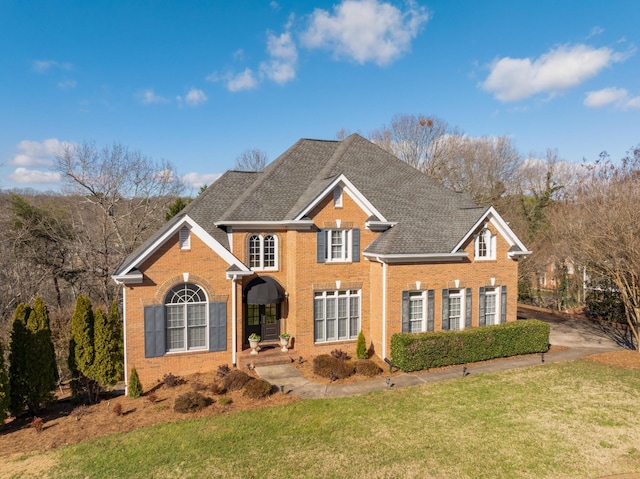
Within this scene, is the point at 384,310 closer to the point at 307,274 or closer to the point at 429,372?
the point at 429,372

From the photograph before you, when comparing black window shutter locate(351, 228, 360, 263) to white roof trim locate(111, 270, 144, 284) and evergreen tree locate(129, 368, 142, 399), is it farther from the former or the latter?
evergreen tree locate(129, 368, 142, 399)

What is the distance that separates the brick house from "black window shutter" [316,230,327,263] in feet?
0.16

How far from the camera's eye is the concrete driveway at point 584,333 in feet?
71.7

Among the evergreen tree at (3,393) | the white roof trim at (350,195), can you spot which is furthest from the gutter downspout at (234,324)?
the evergreen tree at (3,393)

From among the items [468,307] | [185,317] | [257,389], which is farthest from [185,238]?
[468,307]

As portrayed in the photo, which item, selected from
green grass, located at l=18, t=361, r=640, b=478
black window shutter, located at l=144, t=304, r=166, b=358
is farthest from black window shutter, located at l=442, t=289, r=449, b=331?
black window shutter, located at l=144, t=304, r=166, b=358

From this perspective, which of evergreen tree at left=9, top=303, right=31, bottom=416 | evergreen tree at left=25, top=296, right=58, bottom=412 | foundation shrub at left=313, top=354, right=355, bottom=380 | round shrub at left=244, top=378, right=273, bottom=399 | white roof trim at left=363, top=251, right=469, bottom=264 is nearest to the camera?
evergreen tree at left=9, top=303, right=31, bottom=416

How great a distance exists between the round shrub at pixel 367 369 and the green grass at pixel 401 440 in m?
1.84

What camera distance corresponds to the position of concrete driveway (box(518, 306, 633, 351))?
A: 21.9m

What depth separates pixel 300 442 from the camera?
11148mm

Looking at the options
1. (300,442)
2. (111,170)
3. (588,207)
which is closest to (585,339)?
(588,207)

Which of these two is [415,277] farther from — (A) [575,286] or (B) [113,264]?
(B) [113,264]

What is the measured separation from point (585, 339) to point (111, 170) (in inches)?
1362

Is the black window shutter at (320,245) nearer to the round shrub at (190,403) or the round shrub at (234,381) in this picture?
the round shrub at (234,381)
